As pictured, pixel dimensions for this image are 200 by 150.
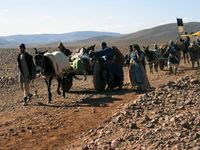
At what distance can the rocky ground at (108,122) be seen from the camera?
30.5 ft

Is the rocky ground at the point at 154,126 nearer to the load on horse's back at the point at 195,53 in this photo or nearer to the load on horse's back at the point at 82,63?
the load on horse's back at the point at 82,63

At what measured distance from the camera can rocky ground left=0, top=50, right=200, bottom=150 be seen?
9.29m

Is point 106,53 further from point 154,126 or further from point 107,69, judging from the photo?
point 154,126

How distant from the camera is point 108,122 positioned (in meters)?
11.7

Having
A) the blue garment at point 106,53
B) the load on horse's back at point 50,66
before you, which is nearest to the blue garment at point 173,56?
the blue garment at point 106,53

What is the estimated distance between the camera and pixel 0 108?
637 inches

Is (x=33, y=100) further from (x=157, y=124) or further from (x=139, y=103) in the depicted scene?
(x=157, y=124)

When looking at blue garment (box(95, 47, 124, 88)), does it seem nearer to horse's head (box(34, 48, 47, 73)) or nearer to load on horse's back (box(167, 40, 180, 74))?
horse's head (box(34, 48, 47, 73))

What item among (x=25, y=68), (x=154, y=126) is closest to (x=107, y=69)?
(x=25, y=68)

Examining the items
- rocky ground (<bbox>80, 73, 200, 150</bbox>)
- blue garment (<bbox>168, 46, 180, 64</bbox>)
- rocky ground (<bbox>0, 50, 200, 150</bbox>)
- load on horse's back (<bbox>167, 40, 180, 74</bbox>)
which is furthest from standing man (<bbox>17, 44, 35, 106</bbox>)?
blue garment (<bbox>168, 46, 180, 64</bbox>)

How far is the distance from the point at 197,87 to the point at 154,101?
2.39 m

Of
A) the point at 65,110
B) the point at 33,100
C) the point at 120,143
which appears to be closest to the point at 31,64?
the point at 33,100

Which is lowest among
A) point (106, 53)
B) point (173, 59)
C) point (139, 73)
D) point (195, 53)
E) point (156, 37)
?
point (139, 73)

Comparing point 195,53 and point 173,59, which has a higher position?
point 195,53
